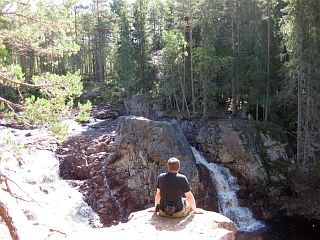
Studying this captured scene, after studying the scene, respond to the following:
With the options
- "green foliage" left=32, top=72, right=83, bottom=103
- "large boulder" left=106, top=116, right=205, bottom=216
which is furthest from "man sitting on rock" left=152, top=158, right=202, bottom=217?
"large boulder" left=106, top=116, right=205, bottom=216

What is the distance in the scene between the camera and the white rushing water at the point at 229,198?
19.4 meters

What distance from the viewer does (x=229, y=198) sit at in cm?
2062

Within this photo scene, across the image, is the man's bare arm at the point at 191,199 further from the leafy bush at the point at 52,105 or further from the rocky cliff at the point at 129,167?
the rocky cliff at the point at 129,167

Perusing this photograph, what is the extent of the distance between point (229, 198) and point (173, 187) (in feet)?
42.8

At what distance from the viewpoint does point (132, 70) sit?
125 ft

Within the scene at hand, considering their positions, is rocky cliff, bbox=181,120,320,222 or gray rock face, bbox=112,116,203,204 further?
rocky cliff, bbox=181,120,320,222

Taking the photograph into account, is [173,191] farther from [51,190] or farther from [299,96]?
[299,96]

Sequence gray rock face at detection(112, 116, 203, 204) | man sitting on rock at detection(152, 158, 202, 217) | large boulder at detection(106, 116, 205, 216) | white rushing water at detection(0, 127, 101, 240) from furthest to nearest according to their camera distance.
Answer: gray rock face at detection(112, 116, 203, 204)
large boulder at detection(106, 116, 205, 216)
white rushing water at detection(0, 127, 101, 240)
man sitting on rock at detection(152, 158, 202, 217)

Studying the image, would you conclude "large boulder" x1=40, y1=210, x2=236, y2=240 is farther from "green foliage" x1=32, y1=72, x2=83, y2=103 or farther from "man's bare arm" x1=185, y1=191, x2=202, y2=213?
"green foliage" x1=32, y1=72, x2=83, y2=103

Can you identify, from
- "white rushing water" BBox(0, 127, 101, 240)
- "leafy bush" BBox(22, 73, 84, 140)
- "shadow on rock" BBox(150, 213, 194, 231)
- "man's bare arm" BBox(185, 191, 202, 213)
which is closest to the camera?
"leafy bush" BBox(22, 73, 84, 140)

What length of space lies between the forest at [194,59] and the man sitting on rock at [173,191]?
2256mm

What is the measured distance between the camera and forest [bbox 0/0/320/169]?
8.50 m

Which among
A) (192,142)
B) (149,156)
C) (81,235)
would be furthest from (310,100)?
(81,235)

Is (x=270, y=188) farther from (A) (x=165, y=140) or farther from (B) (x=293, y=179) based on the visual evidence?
(A) (x=165, y=140)
